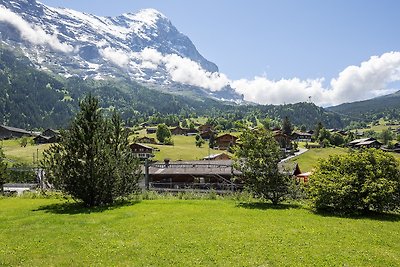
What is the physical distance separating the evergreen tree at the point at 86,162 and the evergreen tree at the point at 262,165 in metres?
11.2

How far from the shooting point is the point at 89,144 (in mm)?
32594

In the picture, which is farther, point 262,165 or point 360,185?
point 262,165

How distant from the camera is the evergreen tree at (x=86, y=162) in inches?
1266

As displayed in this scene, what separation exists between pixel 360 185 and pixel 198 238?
13.4 m

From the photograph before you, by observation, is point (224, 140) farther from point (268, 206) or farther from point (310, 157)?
point (268, 206)

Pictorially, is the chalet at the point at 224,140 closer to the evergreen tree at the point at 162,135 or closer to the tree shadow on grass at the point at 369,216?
Result: the evergreen tree at the point at 162,135

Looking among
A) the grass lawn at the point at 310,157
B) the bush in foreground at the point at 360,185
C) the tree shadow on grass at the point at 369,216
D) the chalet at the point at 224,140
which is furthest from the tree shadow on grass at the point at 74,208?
the chalet at the point at 224,140

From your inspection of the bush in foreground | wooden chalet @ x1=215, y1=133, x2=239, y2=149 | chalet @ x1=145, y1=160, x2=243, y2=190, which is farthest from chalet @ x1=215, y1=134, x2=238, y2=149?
the bush in foreground

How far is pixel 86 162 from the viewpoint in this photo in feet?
106

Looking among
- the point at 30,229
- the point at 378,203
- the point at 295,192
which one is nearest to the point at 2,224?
the point at 30,229

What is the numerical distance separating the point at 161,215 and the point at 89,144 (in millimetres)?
10151

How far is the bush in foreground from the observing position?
25688 millimetres

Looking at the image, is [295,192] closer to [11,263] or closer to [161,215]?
[161,215]

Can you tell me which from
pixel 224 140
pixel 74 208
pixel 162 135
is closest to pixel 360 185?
pixel 74 208
